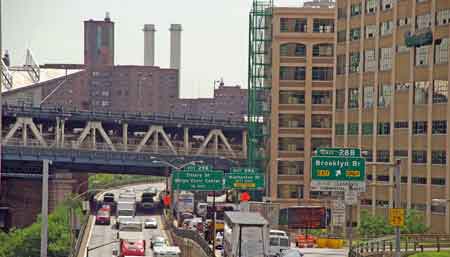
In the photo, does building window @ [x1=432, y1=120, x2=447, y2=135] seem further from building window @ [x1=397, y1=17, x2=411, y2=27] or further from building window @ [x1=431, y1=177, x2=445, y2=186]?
building window @ [x1=397, y1=17, x2=411, y2=27]

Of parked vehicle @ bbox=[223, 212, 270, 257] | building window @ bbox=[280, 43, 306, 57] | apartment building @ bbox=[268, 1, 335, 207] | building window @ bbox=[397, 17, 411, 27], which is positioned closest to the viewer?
parked vehicle @ bbox=[223, 212, 270, 257]

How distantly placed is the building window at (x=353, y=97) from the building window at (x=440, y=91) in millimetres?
15785

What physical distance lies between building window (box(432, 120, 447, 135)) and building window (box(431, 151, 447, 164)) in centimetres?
159

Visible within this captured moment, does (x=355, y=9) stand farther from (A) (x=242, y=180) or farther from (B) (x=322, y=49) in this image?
(A) (x=242, y=180)

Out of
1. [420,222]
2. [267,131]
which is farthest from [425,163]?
[267,131]

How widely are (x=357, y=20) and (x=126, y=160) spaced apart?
5058 centimetres

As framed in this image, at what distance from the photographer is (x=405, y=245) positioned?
2341 inches

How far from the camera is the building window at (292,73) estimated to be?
12950cm

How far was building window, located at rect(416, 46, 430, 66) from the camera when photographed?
91.4 metres

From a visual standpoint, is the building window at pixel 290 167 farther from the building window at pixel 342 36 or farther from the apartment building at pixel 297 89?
the building window at pixel 342 36

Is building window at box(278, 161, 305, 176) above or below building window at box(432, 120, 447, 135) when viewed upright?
below

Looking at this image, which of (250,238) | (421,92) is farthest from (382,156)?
(250,238)

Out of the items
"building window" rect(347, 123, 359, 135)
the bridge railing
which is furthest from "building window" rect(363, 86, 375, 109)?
the bridge railing

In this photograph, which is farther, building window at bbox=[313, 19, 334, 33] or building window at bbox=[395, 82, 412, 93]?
building window at bbox=[313, 19, 334, 33]
